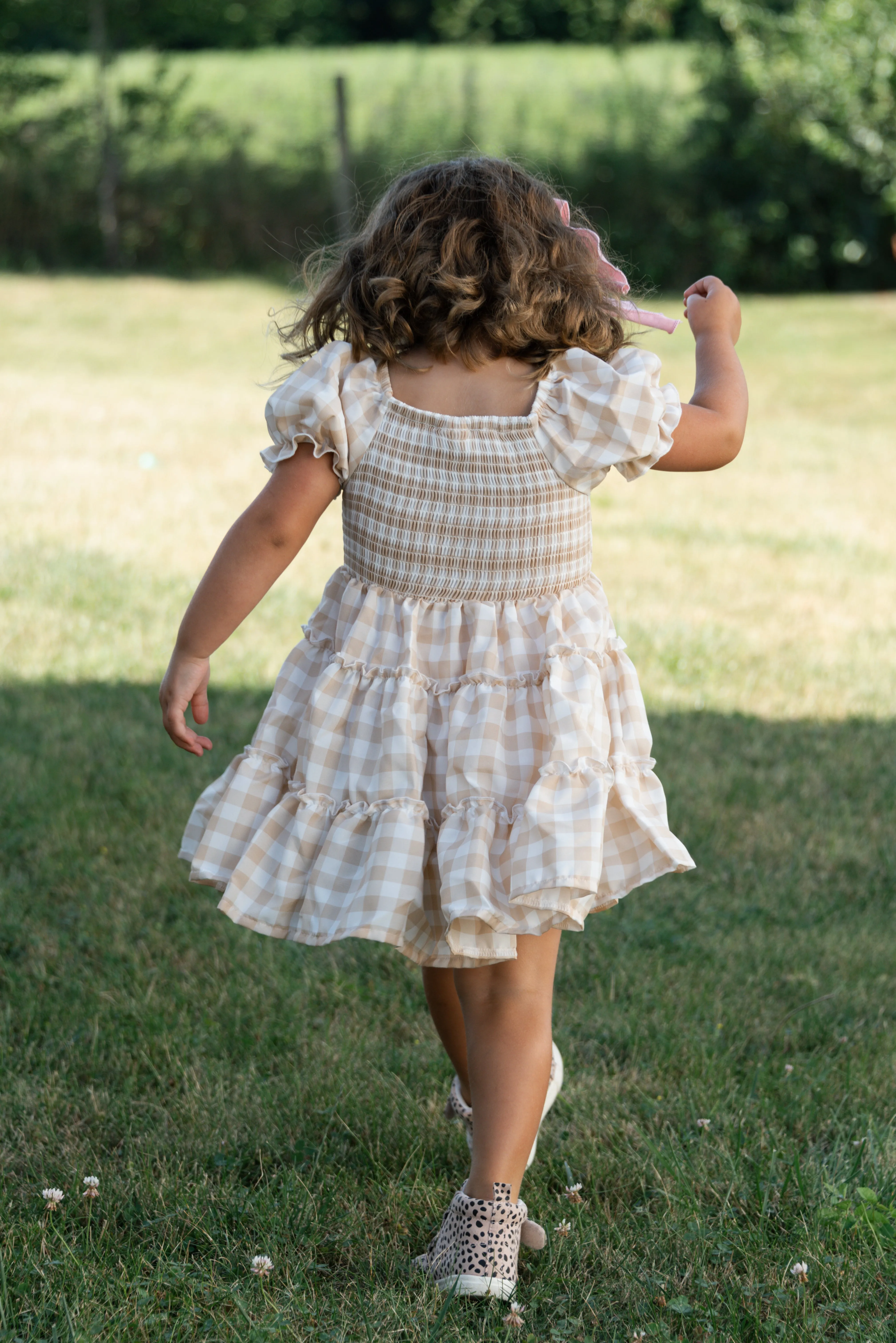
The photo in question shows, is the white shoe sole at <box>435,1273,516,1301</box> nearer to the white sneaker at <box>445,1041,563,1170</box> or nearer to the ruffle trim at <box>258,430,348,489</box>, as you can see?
the white sneaker at <box>445,1041,563,1170</box>

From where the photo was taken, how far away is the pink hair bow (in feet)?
6.31

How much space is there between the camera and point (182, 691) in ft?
6.23

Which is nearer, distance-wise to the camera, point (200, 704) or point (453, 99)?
point (200, 704)

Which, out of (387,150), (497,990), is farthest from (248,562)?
(387,150)

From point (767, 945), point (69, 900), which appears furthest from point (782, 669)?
point (69, 900)

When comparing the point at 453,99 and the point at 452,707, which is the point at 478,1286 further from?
the point at 453,99

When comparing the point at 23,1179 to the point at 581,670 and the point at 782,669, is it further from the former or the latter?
the point at 782,669

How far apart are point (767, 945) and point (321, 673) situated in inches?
A: 56.7

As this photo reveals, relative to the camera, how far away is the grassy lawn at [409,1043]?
1.82 m

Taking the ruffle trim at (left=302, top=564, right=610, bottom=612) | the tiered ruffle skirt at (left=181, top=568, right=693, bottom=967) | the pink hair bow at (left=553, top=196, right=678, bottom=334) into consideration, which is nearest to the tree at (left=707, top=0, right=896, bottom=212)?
the pink hair bow at (left=553, top=196, right=678, bottom=334)

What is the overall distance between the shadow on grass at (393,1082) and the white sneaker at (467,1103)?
0.09 ft

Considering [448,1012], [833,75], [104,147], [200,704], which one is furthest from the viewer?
[104,147]

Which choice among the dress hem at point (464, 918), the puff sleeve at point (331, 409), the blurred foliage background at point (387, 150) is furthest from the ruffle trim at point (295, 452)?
the blurred foliage background at point (387, 150)

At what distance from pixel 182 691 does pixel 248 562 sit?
0.22m
